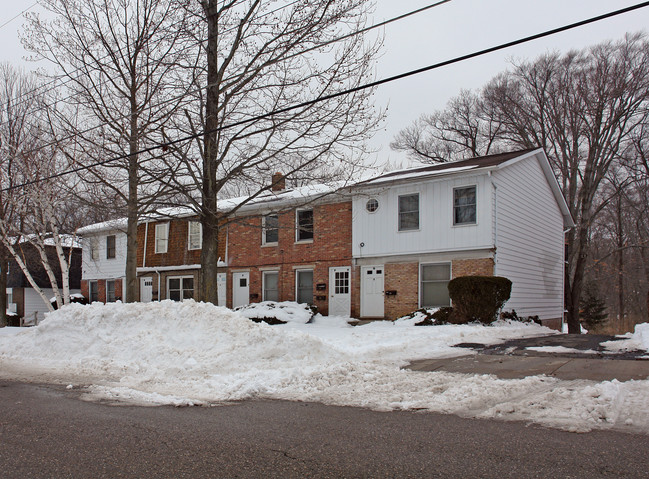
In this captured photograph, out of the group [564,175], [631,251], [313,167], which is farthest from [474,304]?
[631,251]

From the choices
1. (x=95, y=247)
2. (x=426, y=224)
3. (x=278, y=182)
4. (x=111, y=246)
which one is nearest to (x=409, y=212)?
(x=426, y=224)

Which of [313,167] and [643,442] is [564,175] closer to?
[313,167]

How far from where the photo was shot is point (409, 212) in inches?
840

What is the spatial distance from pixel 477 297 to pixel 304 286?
8.81 meters

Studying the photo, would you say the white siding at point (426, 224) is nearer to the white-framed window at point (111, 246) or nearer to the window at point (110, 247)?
the white-framed window at point (111, 246)

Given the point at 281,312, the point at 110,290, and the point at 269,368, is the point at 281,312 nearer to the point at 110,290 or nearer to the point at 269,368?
the point at 269,368

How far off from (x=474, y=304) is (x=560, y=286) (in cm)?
1152

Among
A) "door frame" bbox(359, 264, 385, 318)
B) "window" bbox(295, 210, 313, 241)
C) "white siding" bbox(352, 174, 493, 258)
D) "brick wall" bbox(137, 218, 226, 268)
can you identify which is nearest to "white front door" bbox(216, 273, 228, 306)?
"brick wall" bbox(137, 218, 226, 268)

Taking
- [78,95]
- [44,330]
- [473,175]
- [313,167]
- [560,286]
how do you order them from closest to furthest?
[44,330], [313,167], [78,95], [473,175], [560,286]

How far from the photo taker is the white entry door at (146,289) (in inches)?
1198

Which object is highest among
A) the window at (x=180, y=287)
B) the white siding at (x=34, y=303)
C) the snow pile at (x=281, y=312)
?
the window at (x=180, y=287)

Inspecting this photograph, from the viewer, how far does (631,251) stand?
155 feet

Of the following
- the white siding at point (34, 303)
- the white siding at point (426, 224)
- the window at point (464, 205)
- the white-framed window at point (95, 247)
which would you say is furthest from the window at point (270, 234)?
the white siding at point (34, 303)

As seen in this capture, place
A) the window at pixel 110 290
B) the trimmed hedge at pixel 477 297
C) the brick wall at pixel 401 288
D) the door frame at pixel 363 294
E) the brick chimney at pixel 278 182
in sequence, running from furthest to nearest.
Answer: the window at pixel 110 290 < the door frame at pixel 363 294 < the brick wall at pixel 401 288 < the trimmed hedge at pixel 477 297 < the brick chimney at pixel 278 182
